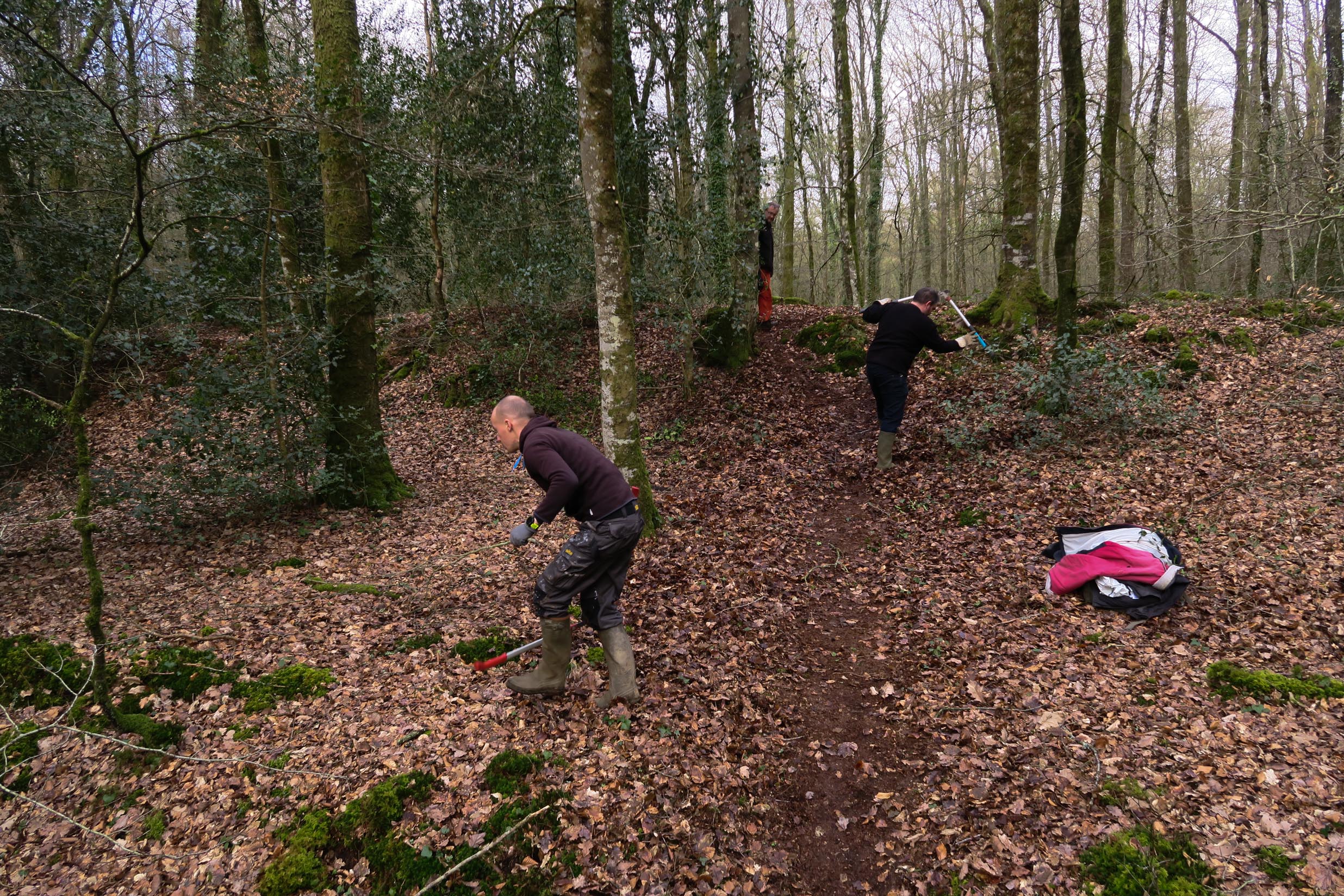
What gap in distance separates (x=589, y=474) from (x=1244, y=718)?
13.7 ft

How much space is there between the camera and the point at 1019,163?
9.20 meters

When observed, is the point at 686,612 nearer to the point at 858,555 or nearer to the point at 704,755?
the point at 704,755

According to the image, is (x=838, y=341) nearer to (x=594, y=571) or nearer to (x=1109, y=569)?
(x=1109, y=569)

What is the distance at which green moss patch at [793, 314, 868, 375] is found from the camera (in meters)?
11.1

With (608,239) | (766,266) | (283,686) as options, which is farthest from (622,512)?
(766,266)

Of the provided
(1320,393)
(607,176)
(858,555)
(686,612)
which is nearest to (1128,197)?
(1320,393)

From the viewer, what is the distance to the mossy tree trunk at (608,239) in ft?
19.0

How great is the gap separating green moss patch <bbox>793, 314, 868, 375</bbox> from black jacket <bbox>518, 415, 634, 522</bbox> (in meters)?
7.97

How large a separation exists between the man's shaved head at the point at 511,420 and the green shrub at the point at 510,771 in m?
1.85

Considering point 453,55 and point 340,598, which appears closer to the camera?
point 340,598

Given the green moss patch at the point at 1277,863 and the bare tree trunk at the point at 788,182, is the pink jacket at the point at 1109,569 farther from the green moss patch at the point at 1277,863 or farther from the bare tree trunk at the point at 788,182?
the bare tree trunk at the point at 788,182

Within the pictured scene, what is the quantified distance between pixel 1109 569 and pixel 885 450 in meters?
3.50

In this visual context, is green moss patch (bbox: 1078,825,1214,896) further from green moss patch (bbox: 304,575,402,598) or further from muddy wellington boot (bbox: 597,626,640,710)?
green moss patch (bbox: 304,575,402,598)

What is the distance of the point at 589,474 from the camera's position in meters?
4.00
